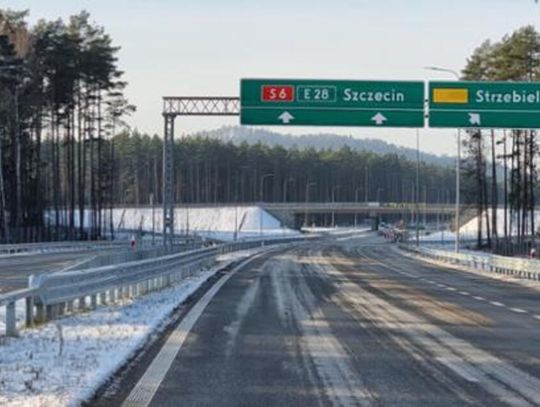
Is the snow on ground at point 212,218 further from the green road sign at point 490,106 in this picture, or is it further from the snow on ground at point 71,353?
the snow on ground at point 71,353

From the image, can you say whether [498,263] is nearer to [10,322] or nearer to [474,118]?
[474,118]

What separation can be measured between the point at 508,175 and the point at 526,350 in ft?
268

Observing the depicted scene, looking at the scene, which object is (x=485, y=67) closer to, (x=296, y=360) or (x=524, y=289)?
(x=524, y=289)

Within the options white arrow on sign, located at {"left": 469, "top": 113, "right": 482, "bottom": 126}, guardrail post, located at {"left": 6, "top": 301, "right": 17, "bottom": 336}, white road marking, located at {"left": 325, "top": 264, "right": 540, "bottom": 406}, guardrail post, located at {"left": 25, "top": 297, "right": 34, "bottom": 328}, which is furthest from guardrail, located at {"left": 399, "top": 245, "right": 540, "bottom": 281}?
guardrail post, located at {"left": 6, "top": 301, "right": 17, "bottom": 336}

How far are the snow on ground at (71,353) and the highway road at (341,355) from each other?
31 centimetres

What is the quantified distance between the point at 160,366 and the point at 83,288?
6.06 m

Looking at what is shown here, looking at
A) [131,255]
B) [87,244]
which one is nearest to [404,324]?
[131,255]

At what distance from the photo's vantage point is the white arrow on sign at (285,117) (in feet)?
122

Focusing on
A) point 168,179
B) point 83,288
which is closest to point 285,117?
point 168,179

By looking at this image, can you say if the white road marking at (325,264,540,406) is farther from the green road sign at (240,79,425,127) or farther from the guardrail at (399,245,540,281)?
the green road sign at (240,79,425,127)

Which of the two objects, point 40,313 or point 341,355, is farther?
point 40,313

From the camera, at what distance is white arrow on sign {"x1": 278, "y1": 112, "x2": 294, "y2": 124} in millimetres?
37062

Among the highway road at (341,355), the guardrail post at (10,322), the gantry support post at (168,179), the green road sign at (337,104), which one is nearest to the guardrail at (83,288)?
the guardrail post at (10,322)

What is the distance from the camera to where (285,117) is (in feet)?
122
